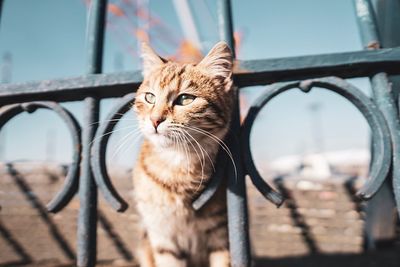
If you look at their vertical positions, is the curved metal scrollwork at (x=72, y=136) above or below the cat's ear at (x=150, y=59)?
below

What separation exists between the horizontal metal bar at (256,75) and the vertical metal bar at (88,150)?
0.17ft

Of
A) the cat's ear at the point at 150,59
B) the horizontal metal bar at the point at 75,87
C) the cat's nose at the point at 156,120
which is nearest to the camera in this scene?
the horizontal metal bar at the point at 75,87

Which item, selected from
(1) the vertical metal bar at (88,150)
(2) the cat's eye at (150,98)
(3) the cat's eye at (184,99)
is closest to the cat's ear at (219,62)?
(3) the cat's eye at (184,99)

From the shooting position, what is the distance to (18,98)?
0.94 m

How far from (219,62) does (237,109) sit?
237mm

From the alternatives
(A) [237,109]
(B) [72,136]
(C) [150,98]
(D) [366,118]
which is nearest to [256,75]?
(A) [237,109]

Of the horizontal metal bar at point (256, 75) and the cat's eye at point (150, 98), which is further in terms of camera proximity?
the cat's eye at point (150, 98)

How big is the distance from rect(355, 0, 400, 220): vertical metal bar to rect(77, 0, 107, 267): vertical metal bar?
0.86m

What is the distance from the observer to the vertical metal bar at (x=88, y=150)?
837 mm

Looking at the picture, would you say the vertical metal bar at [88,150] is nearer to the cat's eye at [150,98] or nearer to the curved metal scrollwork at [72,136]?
the curved metal scrollwork at [72,136]

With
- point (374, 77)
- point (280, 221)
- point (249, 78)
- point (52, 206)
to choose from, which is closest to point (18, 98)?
point (52, 206)

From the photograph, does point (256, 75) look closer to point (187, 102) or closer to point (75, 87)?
point (187, 102)

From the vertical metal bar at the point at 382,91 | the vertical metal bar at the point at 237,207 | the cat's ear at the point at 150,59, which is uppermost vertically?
the cat's ear at the point at 150,59

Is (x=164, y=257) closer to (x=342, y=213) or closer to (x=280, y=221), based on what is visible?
(x=280, y=221)
